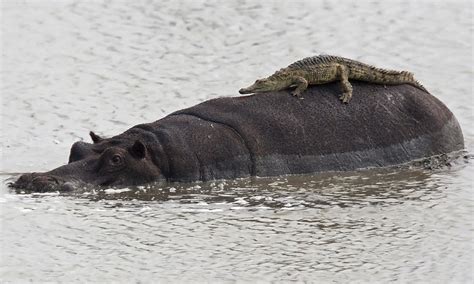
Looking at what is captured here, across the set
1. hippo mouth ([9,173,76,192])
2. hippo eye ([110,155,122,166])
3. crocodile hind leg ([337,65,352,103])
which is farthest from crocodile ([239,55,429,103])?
hippo mouth ([9,173,76,192])

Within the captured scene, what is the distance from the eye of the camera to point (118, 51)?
17.7 metres

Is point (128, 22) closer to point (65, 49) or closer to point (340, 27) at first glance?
point (65, 49)

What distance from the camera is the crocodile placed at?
501 inches

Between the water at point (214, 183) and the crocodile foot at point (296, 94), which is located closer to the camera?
the water at point (214, 183)

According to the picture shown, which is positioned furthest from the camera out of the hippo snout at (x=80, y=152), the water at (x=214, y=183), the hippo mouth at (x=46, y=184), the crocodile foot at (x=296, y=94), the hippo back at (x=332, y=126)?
the crocodile foot at (x=296, y=94)

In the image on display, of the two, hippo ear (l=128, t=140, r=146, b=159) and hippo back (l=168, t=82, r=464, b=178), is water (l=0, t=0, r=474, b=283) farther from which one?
hippo ear (l=128, t=140, r=146, b=159)

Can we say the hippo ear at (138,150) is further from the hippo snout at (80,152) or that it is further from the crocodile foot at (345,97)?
the crocodile foot at (345,97)

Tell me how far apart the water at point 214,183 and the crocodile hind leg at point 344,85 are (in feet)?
2.58

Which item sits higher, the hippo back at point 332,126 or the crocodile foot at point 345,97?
the crocodile foot at point 345,97

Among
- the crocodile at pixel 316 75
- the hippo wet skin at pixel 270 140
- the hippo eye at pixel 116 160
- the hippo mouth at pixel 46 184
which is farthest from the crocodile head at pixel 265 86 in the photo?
the hippo mouth at pixel 46 184

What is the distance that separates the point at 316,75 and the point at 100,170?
259cm

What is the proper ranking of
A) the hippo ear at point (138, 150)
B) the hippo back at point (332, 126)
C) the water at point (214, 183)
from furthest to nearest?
the hippo back at point (332, 126) → the hippo ear at point (138, 150) → the water at point (214, 183)

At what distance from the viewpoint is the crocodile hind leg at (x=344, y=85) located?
12.7 m

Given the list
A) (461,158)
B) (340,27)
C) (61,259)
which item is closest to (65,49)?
(340,27)
